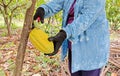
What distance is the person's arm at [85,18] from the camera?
6.53 ft

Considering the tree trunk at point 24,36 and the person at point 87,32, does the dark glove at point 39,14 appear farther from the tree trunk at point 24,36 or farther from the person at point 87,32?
the tree trunk at point 24,36

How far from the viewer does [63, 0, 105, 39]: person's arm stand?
199cm

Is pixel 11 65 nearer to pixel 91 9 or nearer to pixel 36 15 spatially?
pixel 36 15

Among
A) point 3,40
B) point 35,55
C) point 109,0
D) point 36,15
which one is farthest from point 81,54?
point 109,0

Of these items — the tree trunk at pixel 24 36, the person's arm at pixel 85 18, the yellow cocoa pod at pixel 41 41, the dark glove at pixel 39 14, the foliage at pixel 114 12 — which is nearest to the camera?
the tree trunk at pixel 24 36

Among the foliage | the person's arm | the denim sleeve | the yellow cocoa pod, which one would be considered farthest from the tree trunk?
the foliage

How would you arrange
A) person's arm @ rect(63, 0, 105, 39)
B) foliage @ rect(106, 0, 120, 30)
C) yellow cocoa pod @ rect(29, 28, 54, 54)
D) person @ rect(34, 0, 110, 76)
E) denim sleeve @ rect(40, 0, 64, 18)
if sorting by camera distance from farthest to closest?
foliage @ rect(106, 0, 120, 30) < denim sleeve @ rect(40, 0, 64, 18) < person @ rect(34, 0, 110, 76) < person's arm @ rect(63, 0, 105, 39) < yellow cocoa pod @ rect(29, 28, 54, 54)

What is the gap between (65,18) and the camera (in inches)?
92.8

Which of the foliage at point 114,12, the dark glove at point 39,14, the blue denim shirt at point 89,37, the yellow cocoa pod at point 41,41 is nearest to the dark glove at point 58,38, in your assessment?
the yellow cocoa pod at point 41,41

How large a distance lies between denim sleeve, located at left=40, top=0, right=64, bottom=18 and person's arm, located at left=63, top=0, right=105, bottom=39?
1.02 ft

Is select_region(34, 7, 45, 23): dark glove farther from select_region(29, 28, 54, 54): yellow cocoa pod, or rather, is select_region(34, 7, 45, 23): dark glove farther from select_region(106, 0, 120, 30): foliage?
select_region(106, 0, 120, 30): foliage

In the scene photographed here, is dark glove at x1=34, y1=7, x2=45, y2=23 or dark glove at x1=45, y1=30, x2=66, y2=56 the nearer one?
dark glove at x1=45, y1=30, x2=66, y2=56

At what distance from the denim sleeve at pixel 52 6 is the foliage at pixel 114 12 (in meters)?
3.75

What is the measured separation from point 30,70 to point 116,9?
3.14 meters
